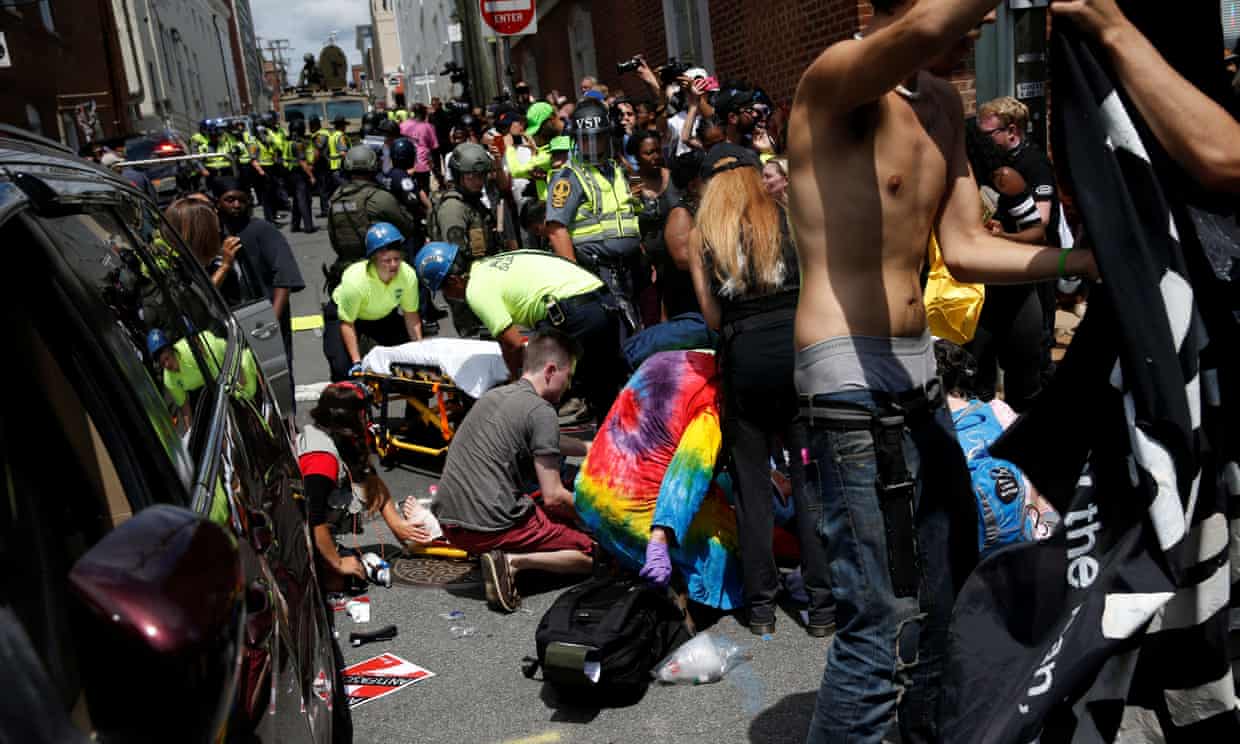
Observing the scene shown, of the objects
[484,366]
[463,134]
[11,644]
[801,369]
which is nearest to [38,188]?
[11,644]

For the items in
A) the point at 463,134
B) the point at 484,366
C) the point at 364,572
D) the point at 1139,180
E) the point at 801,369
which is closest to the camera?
A: the point at 1139,180

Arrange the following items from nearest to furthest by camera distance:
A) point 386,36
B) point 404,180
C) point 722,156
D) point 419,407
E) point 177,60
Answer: point 722,156
point 419,407
point 404,180
point 177,60
point 386,36

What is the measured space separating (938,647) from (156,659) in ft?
6.82

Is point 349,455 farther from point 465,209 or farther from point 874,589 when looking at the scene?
point 465,209

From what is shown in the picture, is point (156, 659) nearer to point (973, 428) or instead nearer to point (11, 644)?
point (11, 644)

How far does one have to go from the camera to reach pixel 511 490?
5039 mm

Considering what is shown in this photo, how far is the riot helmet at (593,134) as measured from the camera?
7.66 meters

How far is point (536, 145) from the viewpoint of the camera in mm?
11281

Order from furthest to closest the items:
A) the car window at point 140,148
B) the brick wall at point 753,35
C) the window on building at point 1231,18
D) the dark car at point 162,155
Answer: the car window at point 140,148 < the dark car at point 162,155 < the brick wall at point 753,35 < the window on building at point 1231,18

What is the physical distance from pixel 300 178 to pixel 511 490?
17973 mm

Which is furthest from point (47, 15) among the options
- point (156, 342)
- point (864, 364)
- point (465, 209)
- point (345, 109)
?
point (864, 364)

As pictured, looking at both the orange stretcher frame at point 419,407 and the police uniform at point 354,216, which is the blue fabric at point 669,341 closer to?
the orange stretcher frame at point 419,407

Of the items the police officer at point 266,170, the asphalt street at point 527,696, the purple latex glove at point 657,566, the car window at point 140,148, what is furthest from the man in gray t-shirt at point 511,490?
the police officer at point 266,170

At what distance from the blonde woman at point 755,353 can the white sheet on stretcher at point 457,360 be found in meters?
2.70
